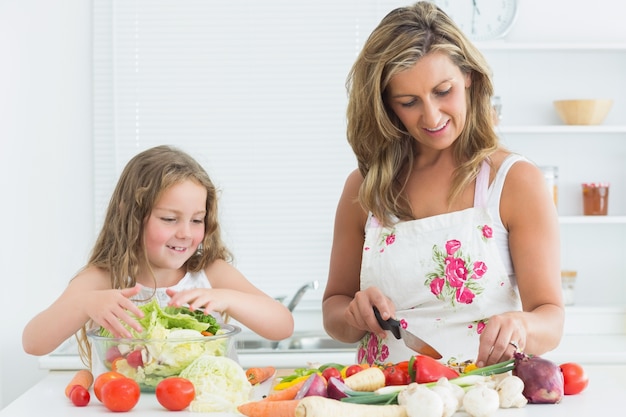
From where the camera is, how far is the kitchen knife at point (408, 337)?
1.71 m

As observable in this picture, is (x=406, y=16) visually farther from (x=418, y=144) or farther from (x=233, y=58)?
(x=233, y=58)

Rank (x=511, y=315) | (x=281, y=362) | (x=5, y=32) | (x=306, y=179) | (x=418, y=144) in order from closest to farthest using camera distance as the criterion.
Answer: (x=511, y=315) → (x=418, y=144) → (x=281, y=362) → (x=5, y=32) → (x=306, y=179)

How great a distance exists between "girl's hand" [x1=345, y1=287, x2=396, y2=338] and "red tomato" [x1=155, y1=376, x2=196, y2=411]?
43 cm

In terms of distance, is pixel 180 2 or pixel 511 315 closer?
pixel 511 315

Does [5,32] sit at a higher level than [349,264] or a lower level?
higher

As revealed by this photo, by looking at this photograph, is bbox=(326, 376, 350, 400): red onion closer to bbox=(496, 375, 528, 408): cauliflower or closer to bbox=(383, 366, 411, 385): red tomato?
bbox=(383, 366, 411, 385): red tomato

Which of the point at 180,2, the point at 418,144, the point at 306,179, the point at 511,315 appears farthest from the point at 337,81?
the point at 511,315

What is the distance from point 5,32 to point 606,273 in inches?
106

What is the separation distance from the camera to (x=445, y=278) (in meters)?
1.82

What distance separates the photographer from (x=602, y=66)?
3.72 meters

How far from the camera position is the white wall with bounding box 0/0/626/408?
3584 millimetres

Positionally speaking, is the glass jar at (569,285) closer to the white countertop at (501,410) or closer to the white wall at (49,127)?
the white wall at (49,127)

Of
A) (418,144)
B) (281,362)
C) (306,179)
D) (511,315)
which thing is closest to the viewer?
(511,315)

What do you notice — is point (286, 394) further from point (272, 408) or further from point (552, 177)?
point (552, 177)
